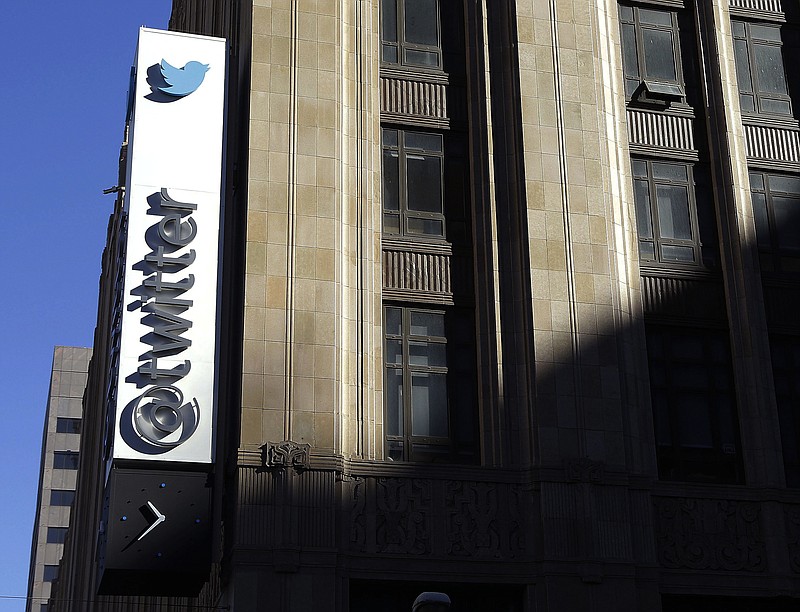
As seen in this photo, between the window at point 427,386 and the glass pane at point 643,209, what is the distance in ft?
15.3

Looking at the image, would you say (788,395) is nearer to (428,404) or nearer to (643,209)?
(643,209)

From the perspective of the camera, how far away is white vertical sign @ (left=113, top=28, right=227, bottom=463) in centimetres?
2184

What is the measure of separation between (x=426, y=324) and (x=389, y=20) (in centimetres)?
706

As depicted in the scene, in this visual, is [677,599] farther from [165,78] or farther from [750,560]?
[165,78]

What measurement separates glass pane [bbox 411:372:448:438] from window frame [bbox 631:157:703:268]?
5.40 meters

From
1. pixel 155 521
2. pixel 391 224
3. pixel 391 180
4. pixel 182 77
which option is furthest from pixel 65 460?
pixel 155 521

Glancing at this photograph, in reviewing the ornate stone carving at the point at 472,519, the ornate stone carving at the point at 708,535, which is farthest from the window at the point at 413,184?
the ornate stone carving at the point at 708,535

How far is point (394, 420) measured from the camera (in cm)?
2367

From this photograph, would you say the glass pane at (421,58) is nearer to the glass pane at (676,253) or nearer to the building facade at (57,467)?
the glass pane at (676,253)

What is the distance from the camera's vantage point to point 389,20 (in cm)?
2683

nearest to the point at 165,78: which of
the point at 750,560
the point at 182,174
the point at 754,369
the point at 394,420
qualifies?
the point at 182,174

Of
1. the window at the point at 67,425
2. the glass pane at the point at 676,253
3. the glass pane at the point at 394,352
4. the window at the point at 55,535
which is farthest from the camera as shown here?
the window at the point at 67,425

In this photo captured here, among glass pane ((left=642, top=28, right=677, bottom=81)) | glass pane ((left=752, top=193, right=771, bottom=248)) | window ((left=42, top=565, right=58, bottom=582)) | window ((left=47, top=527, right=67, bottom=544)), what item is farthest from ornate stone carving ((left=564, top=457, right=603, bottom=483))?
window ((left=47, top=527, right=67, bottom=544))

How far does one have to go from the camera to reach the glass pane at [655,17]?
28422mm
